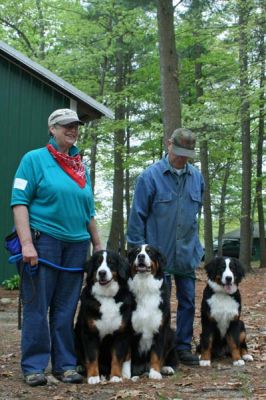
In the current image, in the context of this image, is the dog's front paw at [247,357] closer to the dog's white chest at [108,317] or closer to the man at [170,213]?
the man at [170,213]

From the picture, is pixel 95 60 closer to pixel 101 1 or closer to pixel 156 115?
pixel 101 1

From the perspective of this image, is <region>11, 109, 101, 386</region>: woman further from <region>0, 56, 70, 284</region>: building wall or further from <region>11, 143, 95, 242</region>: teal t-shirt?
<region>0, 56, 70, 284</region>: building wall

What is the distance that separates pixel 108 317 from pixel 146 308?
38 cm

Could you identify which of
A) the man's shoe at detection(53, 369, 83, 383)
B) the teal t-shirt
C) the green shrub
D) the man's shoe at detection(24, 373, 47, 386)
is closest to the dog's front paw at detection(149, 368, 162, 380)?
the man's shoe at detection(53, 369, 83, 383)

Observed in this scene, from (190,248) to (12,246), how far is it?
6.25ft

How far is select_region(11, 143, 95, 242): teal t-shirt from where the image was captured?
187 inches

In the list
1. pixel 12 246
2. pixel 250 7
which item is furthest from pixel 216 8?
pixel 12 246

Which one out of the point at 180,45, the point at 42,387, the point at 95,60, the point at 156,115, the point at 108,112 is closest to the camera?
the point at 42,387

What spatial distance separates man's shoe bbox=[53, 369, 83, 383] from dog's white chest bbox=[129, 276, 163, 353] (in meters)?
0.67

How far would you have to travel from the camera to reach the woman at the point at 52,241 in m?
4.74

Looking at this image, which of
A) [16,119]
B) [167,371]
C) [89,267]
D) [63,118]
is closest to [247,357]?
[167,371]

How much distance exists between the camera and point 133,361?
17.0 feet

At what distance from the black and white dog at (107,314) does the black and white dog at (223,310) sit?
1.00 metres

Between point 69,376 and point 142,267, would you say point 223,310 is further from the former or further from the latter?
point 69,376
